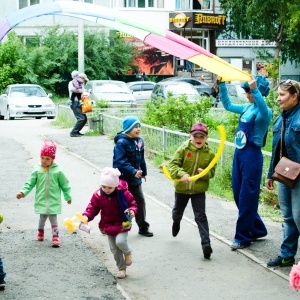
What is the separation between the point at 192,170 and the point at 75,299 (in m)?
2.25

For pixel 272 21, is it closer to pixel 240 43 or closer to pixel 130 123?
pixel 240 43

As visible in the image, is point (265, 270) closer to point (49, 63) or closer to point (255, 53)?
point (49, 63)

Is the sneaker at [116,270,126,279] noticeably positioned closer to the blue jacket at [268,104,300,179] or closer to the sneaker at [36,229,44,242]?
the sneaker at [36,229,44,242]

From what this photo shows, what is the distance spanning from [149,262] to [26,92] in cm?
2313

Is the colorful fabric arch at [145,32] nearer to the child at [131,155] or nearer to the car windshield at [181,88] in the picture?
the child at [131,155]

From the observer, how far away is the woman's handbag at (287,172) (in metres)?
7.11

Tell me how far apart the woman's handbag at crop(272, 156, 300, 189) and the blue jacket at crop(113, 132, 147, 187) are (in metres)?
1.91

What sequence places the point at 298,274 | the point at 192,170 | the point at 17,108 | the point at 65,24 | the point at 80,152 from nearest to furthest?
the point at 298,274, the point at 192,170, the point at 80,152, the point at 17,108, the point at 65,24

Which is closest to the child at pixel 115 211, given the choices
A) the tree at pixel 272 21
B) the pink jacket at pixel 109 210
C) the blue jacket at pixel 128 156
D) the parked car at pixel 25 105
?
the pink jacket at pixel 109 210

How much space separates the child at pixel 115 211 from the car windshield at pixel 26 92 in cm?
2288

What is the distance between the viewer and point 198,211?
8.10 m

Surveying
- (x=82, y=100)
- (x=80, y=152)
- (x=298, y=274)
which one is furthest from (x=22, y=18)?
(x=82, y=100)

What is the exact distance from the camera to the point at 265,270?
7.47 metres

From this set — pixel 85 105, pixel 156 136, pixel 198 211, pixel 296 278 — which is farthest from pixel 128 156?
pixel 85 105
